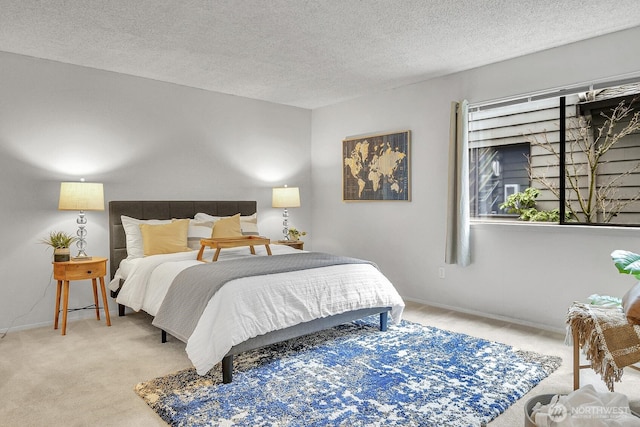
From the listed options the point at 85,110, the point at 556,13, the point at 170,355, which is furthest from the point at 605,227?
the point at 85,110

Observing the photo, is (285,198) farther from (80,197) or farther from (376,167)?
(80,197)

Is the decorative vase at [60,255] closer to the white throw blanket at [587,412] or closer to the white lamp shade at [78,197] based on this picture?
the white lamp shade at [78,197]

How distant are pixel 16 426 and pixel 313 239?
14.5 ft

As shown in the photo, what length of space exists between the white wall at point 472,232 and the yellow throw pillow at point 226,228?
1.68 meters

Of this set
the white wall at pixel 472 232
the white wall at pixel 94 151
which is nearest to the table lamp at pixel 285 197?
the white wall at pixel 94 151

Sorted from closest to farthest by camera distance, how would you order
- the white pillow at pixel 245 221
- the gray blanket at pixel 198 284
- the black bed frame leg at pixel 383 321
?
the gray blanket at pixel 198 284 → the black bed frame leg at pixel 383 321 → the white pillow at pixel 245 221

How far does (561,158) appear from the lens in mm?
3900

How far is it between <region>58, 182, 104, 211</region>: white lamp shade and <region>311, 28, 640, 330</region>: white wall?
3.06 m

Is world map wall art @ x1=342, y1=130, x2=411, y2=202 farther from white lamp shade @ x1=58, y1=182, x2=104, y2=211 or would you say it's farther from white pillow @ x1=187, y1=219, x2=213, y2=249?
white lamp shade @ x1=58, y1=182, x2=104, y2=211

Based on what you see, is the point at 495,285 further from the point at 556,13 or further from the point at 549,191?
the point at 556,13

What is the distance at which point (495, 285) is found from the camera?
170 inches

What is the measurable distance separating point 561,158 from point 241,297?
305 cm

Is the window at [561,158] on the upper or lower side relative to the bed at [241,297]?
upper

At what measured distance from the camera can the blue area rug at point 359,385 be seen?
7.70 ft
